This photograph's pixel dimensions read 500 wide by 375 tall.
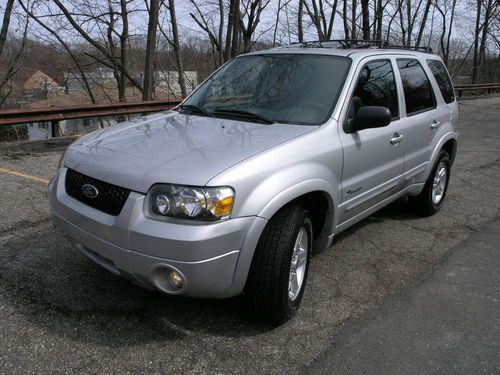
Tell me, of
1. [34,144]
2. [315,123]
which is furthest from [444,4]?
[315,123]

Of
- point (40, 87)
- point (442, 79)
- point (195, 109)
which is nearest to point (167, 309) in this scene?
point (195, 109)

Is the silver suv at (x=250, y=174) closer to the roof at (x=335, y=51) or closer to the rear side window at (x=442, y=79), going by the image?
the roof at (x=335, y=51)

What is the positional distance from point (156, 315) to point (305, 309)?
3.36 ft

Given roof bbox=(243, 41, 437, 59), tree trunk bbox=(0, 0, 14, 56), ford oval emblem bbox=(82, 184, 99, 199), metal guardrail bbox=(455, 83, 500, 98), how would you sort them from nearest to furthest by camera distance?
1. ford oval emblem bbox=(82, 184, 99, 199)
2. roof bbox=(243, 41, 437, 59)
3. tree trunk bbox=(0, 0, 14, 56)
4. metal guardrail bbox=(455, 83, 500, 98)

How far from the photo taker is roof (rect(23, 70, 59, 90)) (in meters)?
22.1

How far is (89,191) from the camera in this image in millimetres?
2795

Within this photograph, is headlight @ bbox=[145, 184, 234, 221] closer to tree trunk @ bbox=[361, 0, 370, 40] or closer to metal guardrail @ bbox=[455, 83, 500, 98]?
tree trunk @ bbox=[361, 0, 370, 40]

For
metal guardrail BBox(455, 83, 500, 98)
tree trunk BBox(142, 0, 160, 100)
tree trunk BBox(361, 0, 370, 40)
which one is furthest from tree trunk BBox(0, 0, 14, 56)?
metal guardrail BBox(455, 83, 500, 98)

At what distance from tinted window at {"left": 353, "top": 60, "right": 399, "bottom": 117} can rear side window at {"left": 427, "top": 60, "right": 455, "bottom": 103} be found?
1.23m

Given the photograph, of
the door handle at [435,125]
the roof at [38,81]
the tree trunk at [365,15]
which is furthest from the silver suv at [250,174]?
the roof at [38,81]

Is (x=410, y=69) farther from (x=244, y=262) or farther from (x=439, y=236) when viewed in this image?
(x=244, y=262)

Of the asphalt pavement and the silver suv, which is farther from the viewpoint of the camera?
the asphalt pavement

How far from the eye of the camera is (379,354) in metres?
2.74

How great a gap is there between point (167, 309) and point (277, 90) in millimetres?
1870
